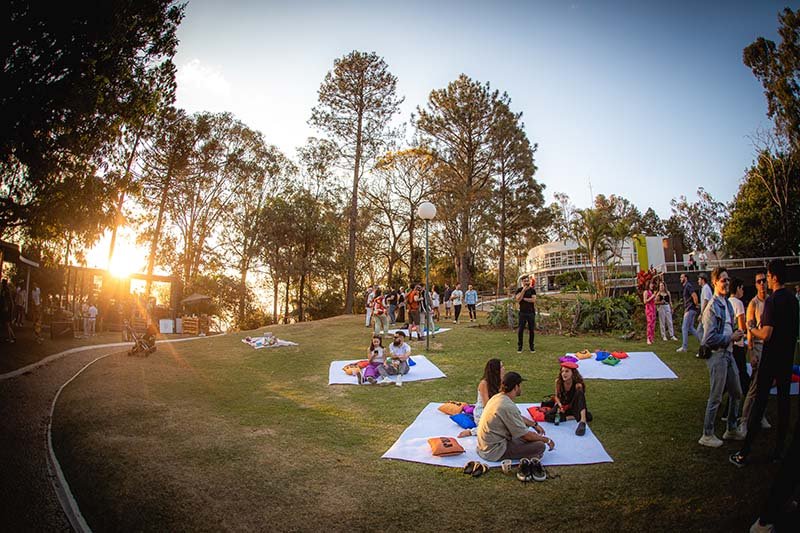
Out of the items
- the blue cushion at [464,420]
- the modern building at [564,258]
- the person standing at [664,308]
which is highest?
the modern building at [564,258]

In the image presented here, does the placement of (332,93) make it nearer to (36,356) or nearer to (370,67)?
(370,67)

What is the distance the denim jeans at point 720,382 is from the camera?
4.91 meters

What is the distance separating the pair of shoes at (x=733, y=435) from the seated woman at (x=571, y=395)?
1.61 m

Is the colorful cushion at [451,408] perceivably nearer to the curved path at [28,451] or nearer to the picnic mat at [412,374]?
the picnic mat at [412,374]

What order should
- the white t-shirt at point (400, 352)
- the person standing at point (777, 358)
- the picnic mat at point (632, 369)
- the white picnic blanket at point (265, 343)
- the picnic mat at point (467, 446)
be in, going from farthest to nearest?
1. the white picnic blanket at point (265, 343)
2. the white t-shirt at point (400, 352)
3. the picnic mat at point (632, 369)
4. the picnic mat at point (467, 446)
5. the person standing at point (777, 358)

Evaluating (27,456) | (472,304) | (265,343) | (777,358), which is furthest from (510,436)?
(472,304)

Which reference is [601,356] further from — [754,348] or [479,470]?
[479,470]

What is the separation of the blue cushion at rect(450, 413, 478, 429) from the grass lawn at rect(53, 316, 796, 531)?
2.78ft

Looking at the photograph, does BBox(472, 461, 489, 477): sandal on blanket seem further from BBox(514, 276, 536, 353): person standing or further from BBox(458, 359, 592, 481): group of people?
BBox(514, 276, 536, 353): person standing

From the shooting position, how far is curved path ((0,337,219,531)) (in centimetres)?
390

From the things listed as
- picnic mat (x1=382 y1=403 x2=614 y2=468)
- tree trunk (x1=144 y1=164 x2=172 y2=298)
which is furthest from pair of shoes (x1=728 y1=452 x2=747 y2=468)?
tree trunk (x1=144 y1=164 x2=172 y2=298)

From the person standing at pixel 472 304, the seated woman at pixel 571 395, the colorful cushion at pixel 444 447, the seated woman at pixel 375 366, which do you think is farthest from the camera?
the person standing at pixel 472 304

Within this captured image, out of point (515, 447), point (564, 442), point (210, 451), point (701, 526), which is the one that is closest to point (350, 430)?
point (210, 451)

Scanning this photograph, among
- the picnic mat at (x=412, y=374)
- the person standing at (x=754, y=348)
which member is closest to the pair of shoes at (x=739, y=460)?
the person standing at (x=754, y=348)
